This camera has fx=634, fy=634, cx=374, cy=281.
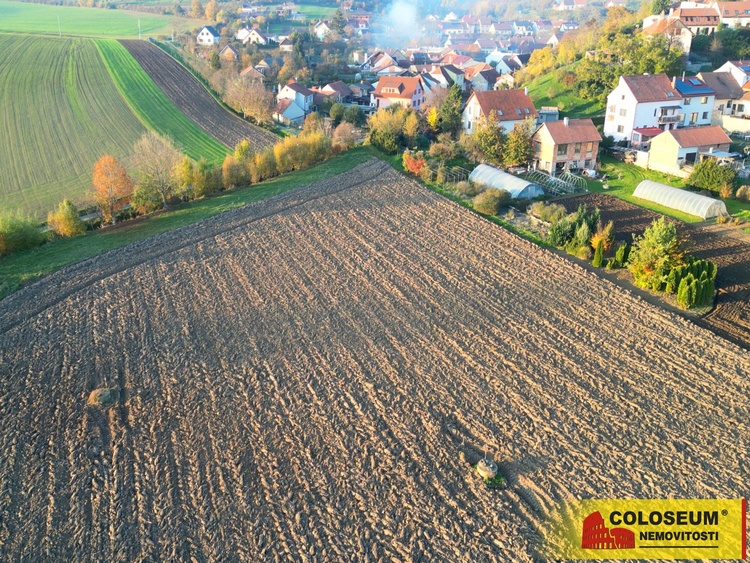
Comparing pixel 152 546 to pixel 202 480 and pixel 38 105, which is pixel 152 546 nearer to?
pixel 202 480

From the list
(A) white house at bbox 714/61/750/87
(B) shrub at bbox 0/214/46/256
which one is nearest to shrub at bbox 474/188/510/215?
(B) shrub at bbox 0/214/46/256

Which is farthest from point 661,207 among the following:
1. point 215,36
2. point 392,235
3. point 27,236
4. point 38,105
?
point 215,36

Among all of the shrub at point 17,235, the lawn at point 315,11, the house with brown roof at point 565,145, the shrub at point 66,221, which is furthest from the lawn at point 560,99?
the lawn at point 315,11

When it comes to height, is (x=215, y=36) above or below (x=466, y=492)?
above

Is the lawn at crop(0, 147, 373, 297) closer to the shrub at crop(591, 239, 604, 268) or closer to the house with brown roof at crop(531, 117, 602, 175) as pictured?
the house with brown roof at crop(531, 117, 602, 175)

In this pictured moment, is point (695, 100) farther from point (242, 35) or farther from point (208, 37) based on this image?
point (242, 35)
